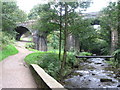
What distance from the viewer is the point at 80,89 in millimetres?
5922

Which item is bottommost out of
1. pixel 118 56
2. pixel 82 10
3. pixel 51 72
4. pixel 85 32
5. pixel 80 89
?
pixel 80 89

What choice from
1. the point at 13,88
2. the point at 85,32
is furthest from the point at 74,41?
the point at 13,88

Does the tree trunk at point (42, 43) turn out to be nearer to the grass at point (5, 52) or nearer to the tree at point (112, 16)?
the grass at point (5, 52)

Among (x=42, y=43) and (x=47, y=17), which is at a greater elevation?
(x=47, y=17)

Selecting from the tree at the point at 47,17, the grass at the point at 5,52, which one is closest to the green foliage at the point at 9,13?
the grass at the point at 5,52

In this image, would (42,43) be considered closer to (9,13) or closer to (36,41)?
(36,41)

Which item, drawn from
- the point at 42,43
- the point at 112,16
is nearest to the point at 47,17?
the point at 112,16

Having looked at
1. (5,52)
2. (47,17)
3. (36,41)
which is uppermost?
(47,17)

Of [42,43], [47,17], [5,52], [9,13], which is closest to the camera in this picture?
[47,17]

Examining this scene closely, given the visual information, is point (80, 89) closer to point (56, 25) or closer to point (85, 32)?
point (85, 32)

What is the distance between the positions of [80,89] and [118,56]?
3.17m

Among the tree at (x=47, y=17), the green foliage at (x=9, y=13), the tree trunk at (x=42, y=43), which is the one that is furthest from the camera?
the tree trunk at (x=42, y=43)

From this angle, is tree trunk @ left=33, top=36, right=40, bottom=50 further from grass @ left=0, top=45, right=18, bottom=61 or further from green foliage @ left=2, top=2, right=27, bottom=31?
green foliage @ left=2, top=2, right=27, bottom=31

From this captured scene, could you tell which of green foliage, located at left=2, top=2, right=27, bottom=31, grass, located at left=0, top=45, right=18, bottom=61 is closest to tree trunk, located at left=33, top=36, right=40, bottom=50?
grass, located at left=0, top=45, right=18, bottom=61
